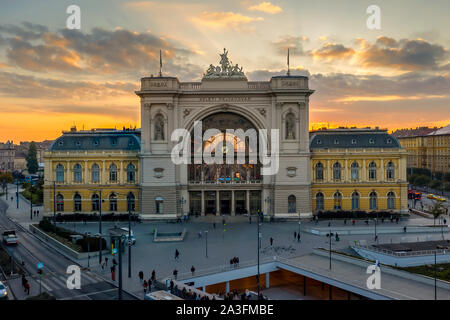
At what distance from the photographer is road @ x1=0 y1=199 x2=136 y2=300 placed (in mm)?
34250

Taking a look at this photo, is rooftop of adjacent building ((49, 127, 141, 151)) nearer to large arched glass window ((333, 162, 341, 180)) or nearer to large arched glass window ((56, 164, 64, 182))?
large arched glass window ((56, 164, 64, 182))

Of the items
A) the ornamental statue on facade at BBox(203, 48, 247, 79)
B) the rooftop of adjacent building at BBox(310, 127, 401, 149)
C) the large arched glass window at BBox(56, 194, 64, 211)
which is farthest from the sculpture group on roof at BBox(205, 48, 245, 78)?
the large arched glass window at BBox(56, 194, 64, 211)

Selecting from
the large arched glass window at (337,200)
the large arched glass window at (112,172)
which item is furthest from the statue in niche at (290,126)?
the large arched glass window at (112,172)

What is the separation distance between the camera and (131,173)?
71750 millimetres

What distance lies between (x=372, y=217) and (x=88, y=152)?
4954 cm

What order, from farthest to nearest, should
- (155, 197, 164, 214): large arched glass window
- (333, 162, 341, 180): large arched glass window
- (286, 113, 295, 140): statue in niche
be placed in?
1. (333, 162, 341, 180): large arched glass window
2. (286, 113, 295, 140): statue in niche
3. (155, 197, 164, 214): large arched glass window

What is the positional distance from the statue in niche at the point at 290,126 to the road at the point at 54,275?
1562 inches

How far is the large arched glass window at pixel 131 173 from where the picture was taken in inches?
2822

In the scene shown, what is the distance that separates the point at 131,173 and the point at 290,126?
93.0 feet

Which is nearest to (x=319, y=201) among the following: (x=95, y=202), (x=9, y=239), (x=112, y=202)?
(x=112, y=202)

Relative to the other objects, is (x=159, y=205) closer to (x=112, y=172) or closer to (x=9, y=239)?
(x=112, y=172)

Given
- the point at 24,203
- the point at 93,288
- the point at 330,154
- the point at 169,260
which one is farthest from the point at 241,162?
the point at 24,203

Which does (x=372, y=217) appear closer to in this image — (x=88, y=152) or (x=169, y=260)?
(x=169, y=260)

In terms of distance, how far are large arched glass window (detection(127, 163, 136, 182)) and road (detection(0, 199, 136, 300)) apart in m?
19.1
